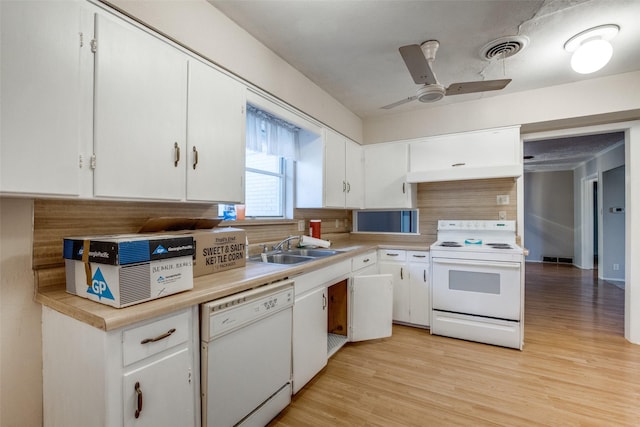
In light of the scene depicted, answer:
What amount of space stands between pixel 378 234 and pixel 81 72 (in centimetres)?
333

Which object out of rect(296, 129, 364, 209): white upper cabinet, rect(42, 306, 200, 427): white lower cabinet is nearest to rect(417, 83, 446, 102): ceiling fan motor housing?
rect(296, 129, 364, 209): white upper cabinet

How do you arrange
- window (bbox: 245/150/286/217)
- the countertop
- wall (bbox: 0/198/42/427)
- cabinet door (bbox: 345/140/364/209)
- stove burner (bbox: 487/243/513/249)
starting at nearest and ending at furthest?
the countertop, wall (bbox: 0/198/42/427), window (bbox: 245/150/286/217), stove burner (bbox: 487/243/513/249), cabinet door (bbox: 345/140/364/209)

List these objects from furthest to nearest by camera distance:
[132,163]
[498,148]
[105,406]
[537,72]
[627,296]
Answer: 1. [498,148]
2. [627,296]
3. [537,72]
4. [132,163]
5. [105,406]

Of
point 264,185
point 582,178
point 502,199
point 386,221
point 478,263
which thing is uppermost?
point 582,178

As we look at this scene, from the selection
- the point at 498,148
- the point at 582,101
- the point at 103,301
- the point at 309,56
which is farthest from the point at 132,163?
the point at 582,101

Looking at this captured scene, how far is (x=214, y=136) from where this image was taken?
5.95 ft

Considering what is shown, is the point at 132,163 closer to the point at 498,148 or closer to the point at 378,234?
the point at 378,234

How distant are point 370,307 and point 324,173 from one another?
1379 millimetres

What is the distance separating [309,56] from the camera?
2.41 meters

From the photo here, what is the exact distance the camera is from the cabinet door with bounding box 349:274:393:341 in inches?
108

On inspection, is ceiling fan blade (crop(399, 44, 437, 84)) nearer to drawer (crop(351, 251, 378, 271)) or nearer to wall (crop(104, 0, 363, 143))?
wall (crop(104, 0, 363, 143))

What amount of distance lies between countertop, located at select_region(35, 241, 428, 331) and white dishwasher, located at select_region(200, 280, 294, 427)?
0.05 meters

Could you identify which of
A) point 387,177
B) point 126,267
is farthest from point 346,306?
point 126,267

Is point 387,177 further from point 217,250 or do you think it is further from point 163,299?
point 163,299
